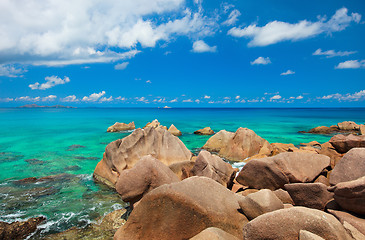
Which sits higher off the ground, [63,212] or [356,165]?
[356,165]

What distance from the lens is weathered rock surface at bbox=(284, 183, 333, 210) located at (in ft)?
20.4

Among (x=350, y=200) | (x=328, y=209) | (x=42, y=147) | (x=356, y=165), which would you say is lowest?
(x=42, y=147)

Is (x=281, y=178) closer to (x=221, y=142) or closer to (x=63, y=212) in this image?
(x=63, y=212)

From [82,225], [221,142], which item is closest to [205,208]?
[82,225]

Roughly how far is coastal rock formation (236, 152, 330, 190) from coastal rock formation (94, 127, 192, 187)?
6.32 m

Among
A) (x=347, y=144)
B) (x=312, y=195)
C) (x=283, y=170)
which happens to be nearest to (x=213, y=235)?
(x=312, y=195)

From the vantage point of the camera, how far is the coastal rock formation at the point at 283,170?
782 cm

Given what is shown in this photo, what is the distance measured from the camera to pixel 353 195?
5129mm


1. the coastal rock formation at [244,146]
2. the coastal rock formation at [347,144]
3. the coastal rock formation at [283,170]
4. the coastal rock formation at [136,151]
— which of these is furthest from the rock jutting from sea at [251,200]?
the coastal rock formation at [244,146]

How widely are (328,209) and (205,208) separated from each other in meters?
3.39

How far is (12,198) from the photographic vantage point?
11.0m

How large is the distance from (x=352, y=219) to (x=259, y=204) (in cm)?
214

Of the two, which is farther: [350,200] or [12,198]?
[12,198]

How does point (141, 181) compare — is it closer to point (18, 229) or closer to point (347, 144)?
point (18, 229)
